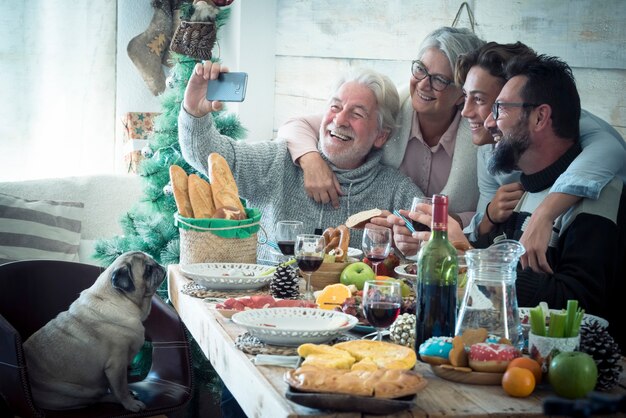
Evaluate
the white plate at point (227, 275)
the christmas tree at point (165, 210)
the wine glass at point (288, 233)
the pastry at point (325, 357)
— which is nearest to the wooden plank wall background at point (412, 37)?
the christmas tree at point (165, 210)

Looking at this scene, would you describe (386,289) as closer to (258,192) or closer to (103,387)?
(103,387)

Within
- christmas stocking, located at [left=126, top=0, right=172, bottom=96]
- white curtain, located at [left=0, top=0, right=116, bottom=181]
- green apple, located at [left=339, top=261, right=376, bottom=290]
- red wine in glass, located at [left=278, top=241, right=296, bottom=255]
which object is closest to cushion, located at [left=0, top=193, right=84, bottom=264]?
white curtain, located at [left=0, top=0, right=116, bottom=181]

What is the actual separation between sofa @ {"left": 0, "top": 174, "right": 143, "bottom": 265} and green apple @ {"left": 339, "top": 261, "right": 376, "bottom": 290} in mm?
2019

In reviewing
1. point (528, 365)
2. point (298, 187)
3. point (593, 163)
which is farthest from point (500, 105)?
point (528, 365)

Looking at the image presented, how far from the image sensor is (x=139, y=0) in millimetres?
4773

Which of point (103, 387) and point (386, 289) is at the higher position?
point (386, 289)

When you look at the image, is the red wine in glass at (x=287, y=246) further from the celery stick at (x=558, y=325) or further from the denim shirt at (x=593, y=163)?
the celery stick at (x=558, y=325)

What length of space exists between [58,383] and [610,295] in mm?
1558

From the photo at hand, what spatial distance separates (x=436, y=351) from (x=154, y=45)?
149 inches

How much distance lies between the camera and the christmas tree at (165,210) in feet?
11.8

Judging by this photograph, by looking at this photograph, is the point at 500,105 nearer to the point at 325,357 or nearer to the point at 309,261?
the point at 309,261

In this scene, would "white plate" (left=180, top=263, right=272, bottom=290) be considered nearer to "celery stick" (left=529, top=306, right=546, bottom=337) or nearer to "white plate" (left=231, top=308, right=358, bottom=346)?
"white plate" (left=231, top=308, right=358, bottom=346)

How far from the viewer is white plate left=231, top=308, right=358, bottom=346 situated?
1523mm

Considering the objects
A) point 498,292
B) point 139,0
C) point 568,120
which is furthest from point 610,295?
point 139,0
